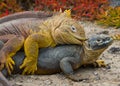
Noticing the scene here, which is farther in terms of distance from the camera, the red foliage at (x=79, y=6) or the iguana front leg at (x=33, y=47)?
the red foliage at (x=79, y=6)

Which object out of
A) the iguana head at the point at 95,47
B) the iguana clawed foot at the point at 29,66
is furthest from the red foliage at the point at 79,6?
the iguana clawed foot at the point at 29,66

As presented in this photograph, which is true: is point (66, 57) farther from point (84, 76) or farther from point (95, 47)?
point (95, 47)

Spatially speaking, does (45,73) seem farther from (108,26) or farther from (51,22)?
(108,26)

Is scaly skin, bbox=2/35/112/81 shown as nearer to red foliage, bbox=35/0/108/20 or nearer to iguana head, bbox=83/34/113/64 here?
iguana head, bbox=83/34/113/64

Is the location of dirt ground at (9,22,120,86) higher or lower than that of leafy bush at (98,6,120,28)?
higher

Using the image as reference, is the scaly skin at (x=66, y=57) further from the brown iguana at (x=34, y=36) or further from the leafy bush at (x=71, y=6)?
the leafy bush at (x=71, y=6)

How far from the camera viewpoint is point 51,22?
7004 millimetres

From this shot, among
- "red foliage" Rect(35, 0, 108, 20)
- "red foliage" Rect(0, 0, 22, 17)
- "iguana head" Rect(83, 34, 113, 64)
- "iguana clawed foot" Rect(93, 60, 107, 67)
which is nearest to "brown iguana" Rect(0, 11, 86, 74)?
"iguana head" Rect(83, 34, 113, 64)

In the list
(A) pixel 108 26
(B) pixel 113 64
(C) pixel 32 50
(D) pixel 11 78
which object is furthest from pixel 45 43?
(A) pixel 108 26

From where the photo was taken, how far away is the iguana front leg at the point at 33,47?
22.1 ft

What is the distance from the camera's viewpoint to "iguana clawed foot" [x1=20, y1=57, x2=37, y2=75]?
6.78 m

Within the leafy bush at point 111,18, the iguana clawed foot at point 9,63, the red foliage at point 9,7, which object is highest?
the iguana clawed foot at point 9,63

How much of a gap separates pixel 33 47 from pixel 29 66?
0.28 m

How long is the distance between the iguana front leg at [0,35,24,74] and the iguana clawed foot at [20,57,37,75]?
17cm
